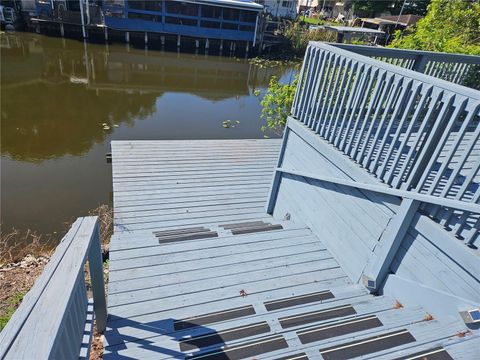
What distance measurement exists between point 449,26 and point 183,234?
755 cm

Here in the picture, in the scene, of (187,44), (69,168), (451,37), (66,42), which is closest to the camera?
(451,37)

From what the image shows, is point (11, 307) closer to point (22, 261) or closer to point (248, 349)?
point (22, 261)

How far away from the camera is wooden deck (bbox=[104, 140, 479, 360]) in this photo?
228 centimetres

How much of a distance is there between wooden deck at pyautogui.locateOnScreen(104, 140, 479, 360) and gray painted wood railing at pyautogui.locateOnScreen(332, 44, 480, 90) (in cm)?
230

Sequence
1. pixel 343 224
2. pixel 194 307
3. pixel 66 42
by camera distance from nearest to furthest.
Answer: pixel 194 307
pixel 343 224
pixel 66 42

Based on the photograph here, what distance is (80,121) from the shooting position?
10.7 meters

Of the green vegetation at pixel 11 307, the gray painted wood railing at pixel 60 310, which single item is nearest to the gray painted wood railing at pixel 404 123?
the gray painted wood railing at pixel 60 310

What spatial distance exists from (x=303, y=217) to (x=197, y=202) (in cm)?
180

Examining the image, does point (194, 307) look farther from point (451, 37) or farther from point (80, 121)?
point (80, 121)

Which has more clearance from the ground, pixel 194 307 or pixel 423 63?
→ pixel 423 63

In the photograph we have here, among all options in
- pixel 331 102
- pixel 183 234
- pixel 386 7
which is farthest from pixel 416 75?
pixel 386 7

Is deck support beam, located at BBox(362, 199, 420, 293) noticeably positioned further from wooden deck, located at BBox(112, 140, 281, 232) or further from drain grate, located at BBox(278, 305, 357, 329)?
wooden deck, located at BBox(112, 140, 281, 232)

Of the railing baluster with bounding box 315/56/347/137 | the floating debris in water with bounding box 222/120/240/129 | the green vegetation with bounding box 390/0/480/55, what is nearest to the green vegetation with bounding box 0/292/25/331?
the railing baluster with bounding box 315/56/347/137

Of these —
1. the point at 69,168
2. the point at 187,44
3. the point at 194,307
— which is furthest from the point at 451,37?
the point at 187,44
